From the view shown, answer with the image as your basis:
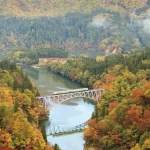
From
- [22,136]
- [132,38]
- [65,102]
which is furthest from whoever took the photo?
[132,38]

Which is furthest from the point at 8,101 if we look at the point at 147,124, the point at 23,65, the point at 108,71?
the point at 23,65

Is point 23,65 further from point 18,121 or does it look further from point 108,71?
point 18,121

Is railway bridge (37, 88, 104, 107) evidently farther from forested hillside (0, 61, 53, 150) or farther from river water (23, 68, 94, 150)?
forested hillside (0, 61, 53, 150)

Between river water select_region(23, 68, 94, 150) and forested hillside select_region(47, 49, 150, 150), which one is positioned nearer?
forested hillside select_region(47, 49, 150, 150)

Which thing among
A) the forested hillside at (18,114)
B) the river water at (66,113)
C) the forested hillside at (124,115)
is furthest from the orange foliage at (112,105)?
the forested hillside at (18,114)

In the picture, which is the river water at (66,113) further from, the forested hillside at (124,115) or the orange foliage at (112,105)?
the orange foliage at (112,105)

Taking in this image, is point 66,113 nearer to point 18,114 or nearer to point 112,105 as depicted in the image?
point 112,105

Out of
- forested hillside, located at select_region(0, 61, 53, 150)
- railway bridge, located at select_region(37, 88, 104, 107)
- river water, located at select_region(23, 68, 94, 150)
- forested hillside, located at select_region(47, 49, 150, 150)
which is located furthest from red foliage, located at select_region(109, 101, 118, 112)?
railway bridge, located at select_region(37, 88, 104, 107)
